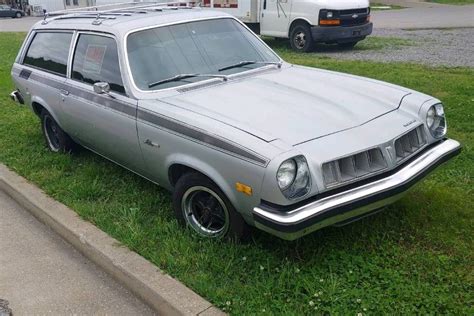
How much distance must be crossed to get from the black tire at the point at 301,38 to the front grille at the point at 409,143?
9.06 metres

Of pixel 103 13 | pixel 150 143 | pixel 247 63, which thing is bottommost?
pixel 150 143

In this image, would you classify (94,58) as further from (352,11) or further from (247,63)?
(352,11)

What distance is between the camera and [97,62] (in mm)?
4520

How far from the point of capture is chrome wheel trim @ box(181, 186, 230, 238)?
138 inches

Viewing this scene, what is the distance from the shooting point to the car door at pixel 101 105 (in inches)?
160

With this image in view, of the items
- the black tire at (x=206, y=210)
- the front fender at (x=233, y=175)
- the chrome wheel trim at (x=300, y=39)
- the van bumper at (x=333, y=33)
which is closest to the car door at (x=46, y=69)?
the black tire at (x=206, y=210)

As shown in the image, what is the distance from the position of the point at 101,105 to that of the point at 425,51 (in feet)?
30.2

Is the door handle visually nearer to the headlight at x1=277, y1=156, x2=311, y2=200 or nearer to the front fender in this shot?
the front fender

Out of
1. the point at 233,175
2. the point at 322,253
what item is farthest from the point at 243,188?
the point at 322,253

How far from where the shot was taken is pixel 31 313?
3223 millimetres

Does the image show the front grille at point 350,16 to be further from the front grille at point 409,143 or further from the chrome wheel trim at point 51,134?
the front grille at point 409,143

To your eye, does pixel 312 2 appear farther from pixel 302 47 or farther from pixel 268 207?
pixel 268 207

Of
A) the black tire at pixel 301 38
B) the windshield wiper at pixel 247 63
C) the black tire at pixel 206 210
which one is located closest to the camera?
the black tire at pixel 206 210

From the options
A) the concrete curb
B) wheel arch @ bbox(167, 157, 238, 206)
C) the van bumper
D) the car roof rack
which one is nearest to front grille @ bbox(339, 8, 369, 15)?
the van bumper
